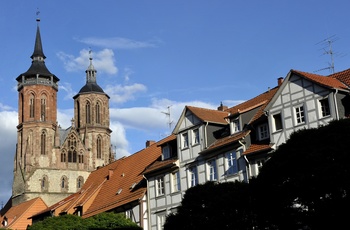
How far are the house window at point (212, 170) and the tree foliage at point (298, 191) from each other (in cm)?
964

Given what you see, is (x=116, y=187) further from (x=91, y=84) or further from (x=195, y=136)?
(x=91, y=84)

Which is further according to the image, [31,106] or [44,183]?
[31,106]

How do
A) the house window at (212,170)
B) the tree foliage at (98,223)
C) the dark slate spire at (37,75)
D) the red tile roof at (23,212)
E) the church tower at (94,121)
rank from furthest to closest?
1. the church tower at (94,121)
2. the dark slate spire at (37,75)
3. the red tile roof at (23,212)
4. the tree foliage at (98,223)
5. the house window at (212,170)

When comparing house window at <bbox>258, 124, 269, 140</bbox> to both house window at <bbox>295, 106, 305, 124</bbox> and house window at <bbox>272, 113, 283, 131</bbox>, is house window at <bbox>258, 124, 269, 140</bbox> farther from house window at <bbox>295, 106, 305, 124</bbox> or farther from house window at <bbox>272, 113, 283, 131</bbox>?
house window at <bbox>295, 106, 305, 124</bbox>

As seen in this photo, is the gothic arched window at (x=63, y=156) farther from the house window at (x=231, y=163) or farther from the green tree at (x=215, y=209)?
the green tree at (x=215, y=209)

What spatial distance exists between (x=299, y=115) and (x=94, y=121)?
7298cm

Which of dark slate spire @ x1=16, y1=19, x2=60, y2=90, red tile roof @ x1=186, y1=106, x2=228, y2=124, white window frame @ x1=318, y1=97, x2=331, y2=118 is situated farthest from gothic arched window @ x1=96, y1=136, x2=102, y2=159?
white window frame @ x1=318, y1=97, x2=331, y2=118

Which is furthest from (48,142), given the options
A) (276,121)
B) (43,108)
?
(276,121)

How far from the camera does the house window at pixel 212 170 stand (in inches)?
1559

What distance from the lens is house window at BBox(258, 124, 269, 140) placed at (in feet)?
121

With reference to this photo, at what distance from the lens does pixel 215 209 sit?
97.1ft

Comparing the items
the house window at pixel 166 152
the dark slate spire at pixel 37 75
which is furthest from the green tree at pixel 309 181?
the dark slate spire at pixel 37 75

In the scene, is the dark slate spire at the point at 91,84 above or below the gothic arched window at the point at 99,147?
above

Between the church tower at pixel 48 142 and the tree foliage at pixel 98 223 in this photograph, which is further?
the church tower at pixel 48 142
